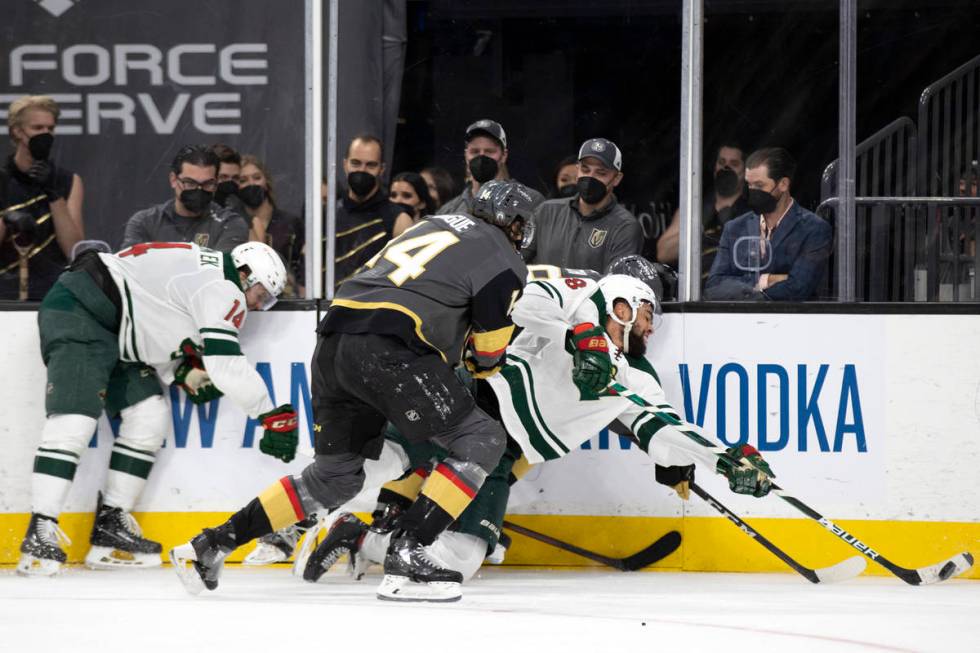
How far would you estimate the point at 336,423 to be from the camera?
377cm

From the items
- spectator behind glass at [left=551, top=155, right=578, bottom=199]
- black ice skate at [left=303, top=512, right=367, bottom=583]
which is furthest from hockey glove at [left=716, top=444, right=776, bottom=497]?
spectator behind glass at [left=551, top=155, right=578, bottom=199]

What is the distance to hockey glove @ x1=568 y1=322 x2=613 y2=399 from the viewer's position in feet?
13.4

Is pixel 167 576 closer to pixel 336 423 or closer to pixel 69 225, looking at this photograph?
pixel 336 423

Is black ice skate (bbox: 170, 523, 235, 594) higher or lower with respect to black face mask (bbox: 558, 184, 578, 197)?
lower

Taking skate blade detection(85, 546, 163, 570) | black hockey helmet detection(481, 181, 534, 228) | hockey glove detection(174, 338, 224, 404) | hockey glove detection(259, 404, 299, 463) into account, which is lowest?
skate blade detection(85, 546, 163, 570)

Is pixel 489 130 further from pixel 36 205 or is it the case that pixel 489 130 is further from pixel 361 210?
pixel 36 205

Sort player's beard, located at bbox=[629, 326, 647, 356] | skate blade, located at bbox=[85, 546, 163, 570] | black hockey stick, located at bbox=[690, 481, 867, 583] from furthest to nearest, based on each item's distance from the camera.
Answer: skate blade, located at bbox=[85, 546, 163, 570] < player's beard, located at bbox=[629, 326, 647, 356] < black hockey stick, located at bbox=[690, 481, 867, 583]

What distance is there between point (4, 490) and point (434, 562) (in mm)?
1736

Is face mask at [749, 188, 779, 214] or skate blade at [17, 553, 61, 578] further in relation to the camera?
face mask at [749, 188, 779, 214]

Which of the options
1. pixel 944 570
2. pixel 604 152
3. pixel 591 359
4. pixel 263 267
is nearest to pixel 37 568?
pixel 263 267

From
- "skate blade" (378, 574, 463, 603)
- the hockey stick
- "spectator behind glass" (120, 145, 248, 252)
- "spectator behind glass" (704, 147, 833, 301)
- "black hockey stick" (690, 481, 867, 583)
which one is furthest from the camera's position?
"spectator behind glass" (120, 145, 248, 252)

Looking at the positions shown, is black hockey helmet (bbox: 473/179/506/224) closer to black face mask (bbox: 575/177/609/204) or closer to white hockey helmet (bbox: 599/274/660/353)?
white hockey helmet (bbox: 599/274/660/353)

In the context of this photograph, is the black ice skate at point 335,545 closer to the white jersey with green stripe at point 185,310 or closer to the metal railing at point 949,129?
the white jersey with green stripe at point 185,310

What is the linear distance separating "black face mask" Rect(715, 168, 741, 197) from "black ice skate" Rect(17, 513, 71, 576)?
2.35m
